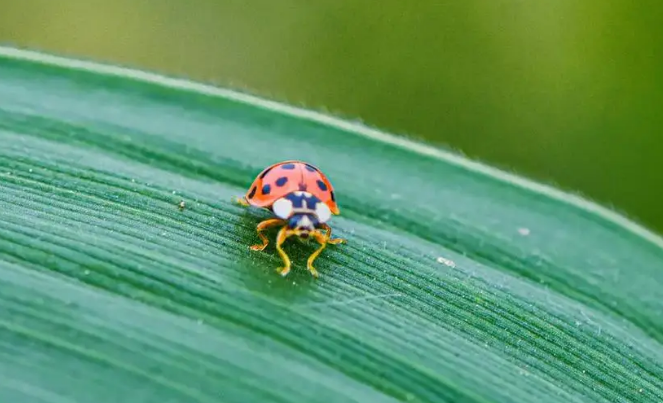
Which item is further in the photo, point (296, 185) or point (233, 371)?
point (296, 185)

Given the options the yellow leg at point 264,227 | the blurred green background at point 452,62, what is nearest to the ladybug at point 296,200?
the yellow leg at point 264,227

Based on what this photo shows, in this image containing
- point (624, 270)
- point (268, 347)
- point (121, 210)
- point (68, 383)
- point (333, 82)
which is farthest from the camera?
point (333, 82)

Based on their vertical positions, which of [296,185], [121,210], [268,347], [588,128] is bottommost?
[268,347]

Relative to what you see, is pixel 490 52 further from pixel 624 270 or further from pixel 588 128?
pixel 624 270

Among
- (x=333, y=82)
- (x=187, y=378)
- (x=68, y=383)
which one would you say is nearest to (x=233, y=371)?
(x=187, y=378)

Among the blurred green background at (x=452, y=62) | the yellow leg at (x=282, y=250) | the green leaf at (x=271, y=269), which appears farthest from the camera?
the blurred green background at (x=452, y=62)

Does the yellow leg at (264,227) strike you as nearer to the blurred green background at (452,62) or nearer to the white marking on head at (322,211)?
the white marking on head at (322,211)
